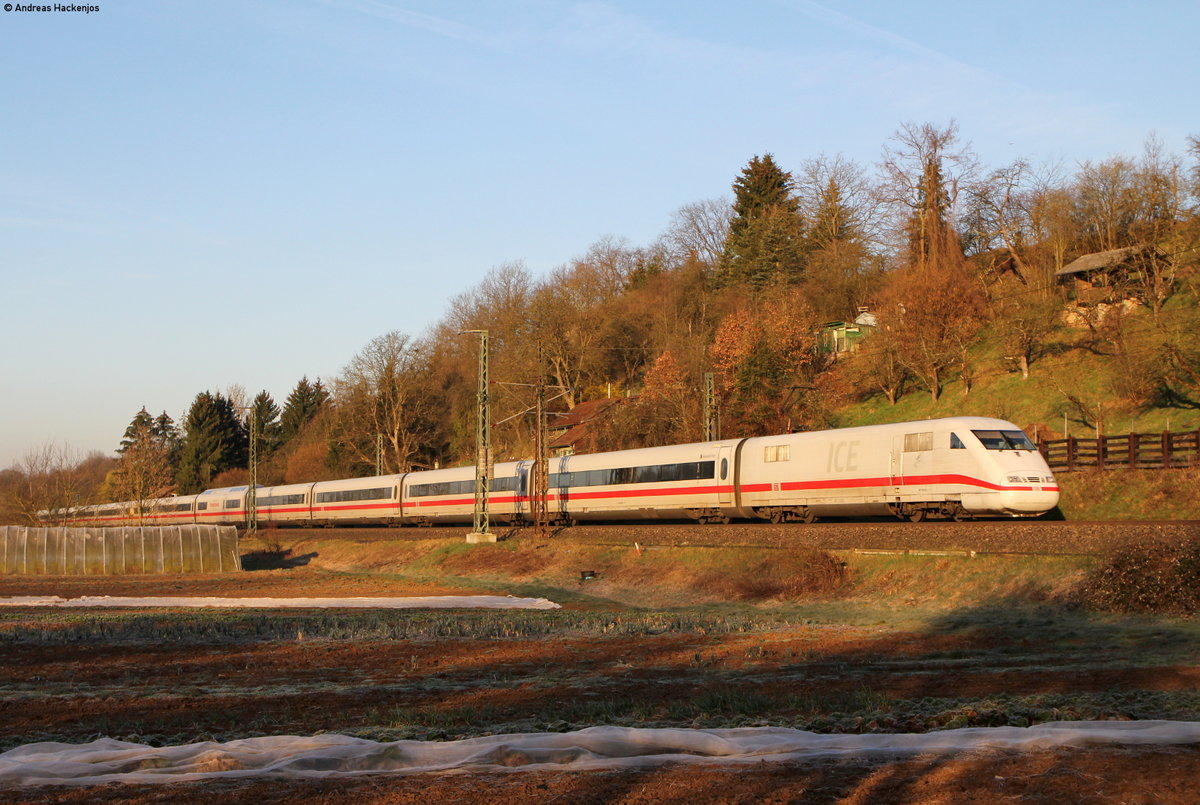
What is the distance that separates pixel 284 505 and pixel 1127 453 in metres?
50.5

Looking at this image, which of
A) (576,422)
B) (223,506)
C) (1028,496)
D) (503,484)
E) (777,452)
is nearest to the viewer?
(1028,496)

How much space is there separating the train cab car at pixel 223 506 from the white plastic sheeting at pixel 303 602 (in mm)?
41579

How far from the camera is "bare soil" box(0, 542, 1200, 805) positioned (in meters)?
8.05

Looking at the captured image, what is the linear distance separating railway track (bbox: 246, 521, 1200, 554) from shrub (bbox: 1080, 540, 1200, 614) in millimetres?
504

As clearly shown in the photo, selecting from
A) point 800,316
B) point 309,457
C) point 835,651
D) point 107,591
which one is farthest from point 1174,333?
point 309,457

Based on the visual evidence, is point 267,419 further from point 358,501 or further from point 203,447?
point 358,501

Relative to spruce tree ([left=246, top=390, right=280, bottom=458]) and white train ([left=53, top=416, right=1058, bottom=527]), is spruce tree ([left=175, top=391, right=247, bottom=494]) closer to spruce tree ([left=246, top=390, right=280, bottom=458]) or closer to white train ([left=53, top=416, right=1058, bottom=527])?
spruce tree ([left=246, top=390, right=280, bottom=458])

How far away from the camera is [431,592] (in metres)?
32.2

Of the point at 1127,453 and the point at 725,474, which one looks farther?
the point at 1127,453

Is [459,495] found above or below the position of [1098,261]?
below

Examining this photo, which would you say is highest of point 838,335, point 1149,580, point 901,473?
point 838,335

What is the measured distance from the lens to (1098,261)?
220ft

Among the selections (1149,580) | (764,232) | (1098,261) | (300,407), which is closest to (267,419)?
(300,407)

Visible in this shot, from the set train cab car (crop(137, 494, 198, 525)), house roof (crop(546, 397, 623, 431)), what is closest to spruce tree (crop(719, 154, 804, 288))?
house roof (crop(546, 397, 623, 431))
